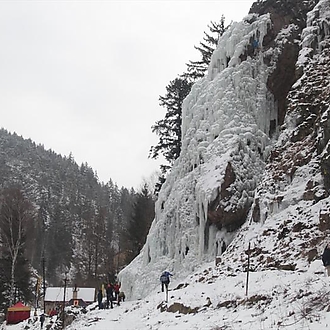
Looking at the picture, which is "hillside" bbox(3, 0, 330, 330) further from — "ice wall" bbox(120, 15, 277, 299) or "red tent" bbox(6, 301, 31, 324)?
"red tent" bbox(6, 301, 31, 324)

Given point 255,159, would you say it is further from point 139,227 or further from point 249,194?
point 139,227

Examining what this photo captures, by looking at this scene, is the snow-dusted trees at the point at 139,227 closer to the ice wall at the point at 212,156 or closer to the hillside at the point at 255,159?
the ice wall at the point at 212,156

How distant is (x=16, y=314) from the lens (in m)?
29.0

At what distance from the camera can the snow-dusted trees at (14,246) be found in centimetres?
3309

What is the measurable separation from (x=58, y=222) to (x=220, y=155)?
58172 millimetres

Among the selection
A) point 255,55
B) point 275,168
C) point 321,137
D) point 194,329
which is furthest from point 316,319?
point 255,55

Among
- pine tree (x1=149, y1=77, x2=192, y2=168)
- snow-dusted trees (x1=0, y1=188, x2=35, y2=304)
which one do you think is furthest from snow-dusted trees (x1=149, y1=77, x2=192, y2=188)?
snow-dusted trees (x1=0, y1=188, x2=35, y2=304)

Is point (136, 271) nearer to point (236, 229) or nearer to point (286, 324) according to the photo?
point (236, 229)

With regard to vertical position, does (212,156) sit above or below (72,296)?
above

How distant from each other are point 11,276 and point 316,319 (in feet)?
89.5

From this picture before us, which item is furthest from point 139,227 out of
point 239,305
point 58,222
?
point 58,222

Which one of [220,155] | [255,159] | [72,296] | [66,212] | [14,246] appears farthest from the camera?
[66,212]

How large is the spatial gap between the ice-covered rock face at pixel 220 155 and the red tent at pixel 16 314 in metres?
7.84

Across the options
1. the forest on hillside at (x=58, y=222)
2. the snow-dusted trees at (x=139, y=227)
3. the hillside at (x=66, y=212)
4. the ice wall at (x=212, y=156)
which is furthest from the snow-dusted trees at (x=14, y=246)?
the ice wall at (x=212, y=156)
